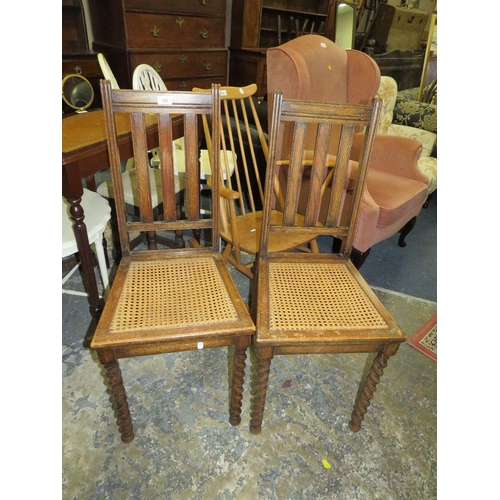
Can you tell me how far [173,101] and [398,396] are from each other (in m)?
1.42

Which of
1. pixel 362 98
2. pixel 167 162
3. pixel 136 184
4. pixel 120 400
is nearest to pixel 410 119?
pixel 362 98

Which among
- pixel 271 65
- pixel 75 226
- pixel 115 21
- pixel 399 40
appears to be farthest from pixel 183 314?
pixel 399 40

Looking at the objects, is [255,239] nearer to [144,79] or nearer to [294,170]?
[294,170]

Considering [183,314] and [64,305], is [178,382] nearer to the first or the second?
[183,314]

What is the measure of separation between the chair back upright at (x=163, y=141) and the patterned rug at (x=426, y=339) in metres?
1.10

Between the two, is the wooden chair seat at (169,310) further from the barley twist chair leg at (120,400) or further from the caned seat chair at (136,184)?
the caned seat chair at (136,184)

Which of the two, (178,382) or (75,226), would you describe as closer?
(75,226)

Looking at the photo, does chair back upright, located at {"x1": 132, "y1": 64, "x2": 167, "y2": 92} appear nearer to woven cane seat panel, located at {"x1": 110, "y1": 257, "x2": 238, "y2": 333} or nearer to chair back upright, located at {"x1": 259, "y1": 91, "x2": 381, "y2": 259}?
chair back upright, located at {"x1": 259, "y1": 91, "x2": 381, "y2": 259}

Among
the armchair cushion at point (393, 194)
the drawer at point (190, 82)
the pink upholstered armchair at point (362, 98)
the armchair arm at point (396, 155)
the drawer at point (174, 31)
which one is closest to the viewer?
the pink upholstered armchair at point (362, 98)

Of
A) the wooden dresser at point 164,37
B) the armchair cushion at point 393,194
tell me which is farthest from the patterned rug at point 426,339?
the wooden dresser at point 164,37

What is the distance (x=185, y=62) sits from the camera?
10.4ft

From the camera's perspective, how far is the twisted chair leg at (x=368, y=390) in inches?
42.8

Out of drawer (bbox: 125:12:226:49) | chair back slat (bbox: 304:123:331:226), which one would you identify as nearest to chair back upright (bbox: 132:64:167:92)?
drawer (bbox: 125:12:226:49)

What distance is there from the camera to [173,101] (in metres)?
1.10
